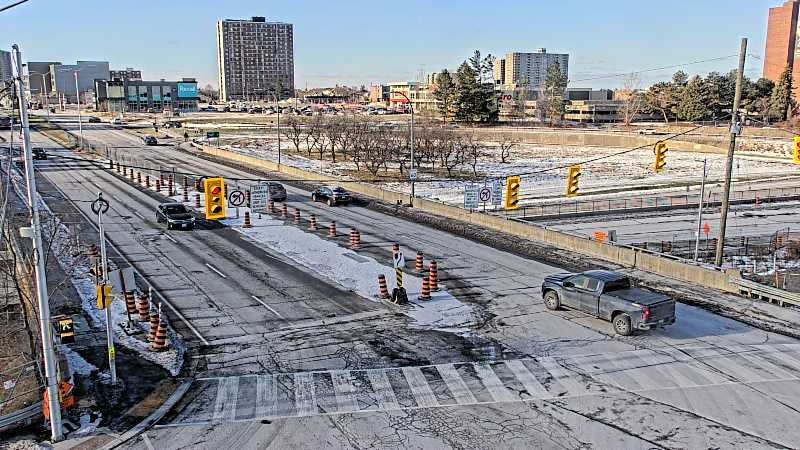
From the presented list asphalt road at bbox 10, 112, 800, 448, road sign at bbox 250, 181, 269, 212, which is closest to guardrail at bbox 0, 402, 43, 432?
asphalt road at bbox 10, 112, 800, 448

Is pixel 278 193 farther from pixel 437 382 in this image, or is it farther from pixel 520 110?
pixel 520 110

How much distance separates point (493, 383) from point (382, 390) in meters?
2.77

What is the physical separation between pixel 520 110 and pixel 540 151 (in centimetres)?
7777

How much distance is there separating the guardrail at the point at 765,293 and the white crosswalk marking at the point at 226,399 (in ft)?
59.8

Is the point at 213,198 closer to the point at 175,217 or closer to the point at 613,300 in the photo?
the point at 175,217

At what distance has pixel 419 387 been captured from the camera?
15.9 m

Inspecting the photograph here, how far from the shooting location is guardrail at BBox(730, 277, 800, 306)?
22.3 metres

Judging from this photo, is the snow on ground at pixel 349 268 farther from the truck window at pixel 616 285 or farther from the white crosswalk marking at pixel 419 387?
the truck window at pixel 616 285

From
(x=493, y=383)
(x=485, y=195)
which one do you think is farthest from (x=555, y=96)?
(x=493, y=383)

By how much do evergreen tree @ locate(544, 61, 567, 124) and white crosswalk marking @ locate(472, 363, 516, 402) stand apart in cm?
11753

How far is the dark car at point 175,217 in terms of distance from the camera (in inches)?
1415

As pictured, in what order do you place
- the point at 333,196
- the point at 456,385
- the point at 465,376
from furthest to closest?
the point at 333,196
the point at 465,376
the point at 456,385

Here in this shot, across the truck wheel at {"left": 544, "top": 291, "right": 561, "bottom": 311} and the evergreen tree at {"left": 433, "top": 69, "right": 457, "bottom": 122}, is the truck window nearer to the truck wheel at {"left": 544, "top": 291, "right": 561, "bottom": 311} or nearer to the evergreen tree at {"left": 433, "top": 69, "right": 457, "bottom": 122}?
the truck wheel at {"left": 544, "top": 291, "right": 561, "bottom": 311}

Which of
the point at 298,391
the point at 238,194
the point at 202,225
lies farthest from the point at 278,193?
the point at 298,391
